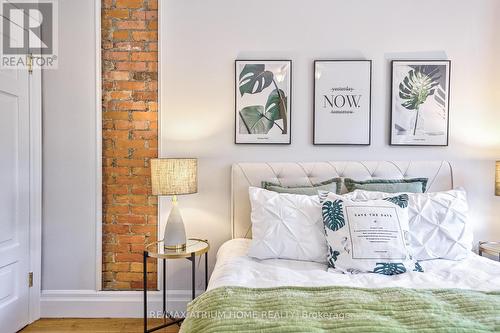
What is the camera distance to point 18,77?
2.14 m

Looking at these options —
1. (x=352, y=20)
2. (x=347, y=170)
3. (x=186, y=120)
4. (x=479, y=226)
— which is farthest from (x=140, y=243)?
(x=479, y=226)

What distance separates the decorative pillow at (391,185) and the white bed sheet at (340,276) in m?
0.49

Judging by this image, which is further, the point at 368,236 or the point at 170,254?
the point at 170,254

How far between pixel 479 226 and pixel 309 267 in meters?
1.61

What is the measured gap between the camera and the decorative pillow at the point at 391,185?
2.00 meters

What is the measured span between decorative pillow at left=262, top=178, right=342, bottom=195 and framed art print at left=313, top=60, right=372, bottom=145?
36 cm

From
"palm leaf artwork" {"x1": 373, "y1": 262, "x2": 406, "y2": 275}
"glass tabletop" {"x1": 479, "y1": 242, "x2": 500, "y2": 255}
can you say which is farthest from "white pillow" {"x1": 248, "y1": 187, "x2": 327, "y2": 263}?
"glass tabletop" {"x1": 479, "y1": 242, "x2": 500, "y2": 255}

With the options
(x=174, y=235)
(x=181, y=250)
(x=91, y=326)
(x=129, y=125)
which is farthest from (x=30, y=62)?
(x=91, y=326)

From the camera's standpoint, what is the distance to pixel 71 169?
2334 millimetres

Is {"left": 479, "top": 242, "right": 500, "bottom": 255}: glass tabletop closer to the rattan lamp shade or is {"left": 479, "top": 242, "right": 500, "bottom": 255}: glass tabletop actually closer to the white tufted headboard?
the white tufted headboard

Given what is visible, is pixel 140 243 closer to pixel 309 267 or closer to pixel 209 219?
pixel 209 219

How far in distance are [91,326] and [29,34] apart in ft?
7.35

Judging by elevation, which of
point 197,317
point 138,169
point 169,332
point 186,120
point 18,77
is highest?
point 18,77

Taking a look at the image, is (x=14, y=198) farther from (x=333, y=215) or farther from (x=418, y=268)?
(x=418, y=268)
